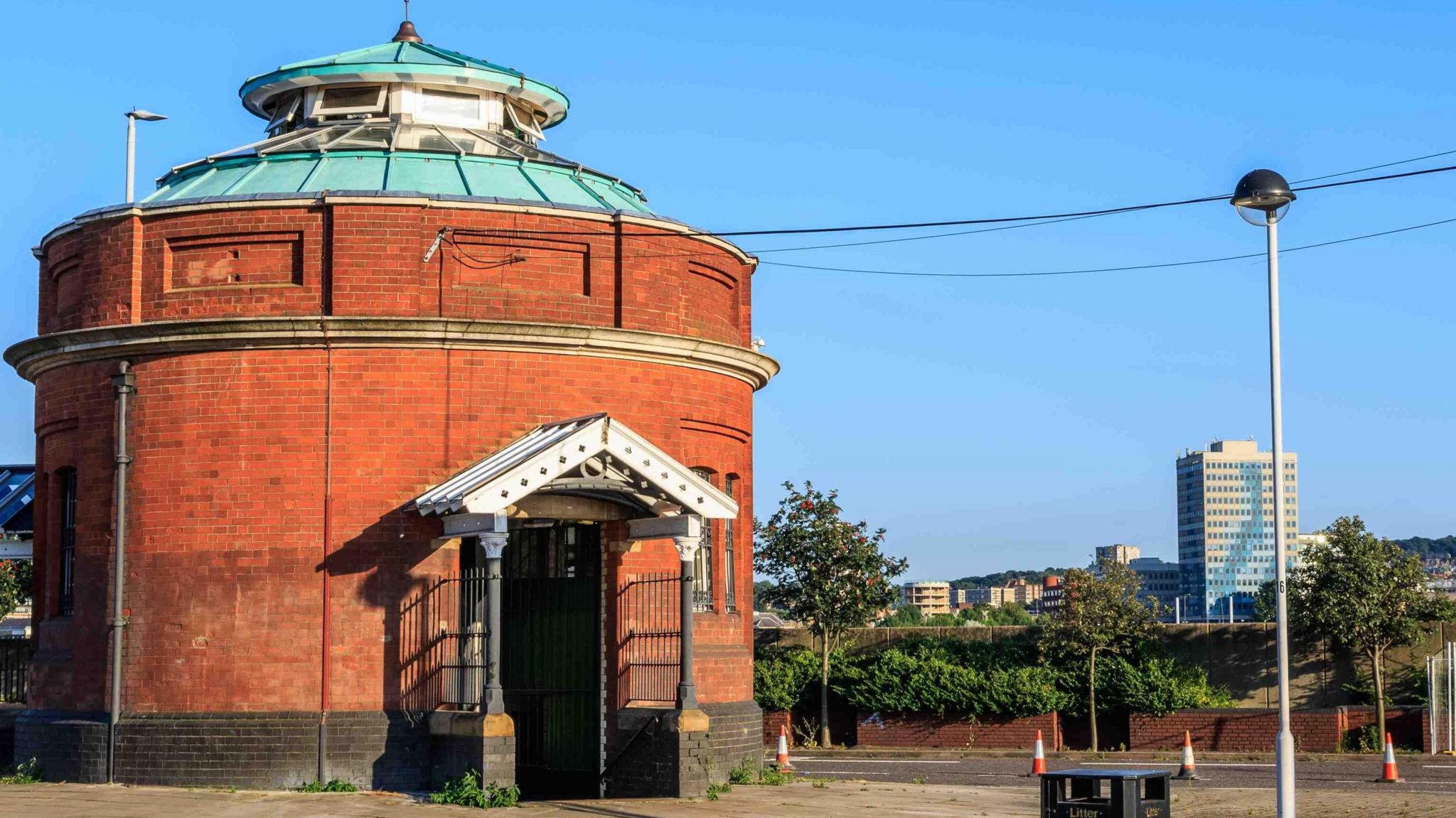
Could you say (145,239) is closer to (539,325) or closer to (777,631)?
(539,325)

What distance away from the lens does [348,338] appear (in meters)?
22.7

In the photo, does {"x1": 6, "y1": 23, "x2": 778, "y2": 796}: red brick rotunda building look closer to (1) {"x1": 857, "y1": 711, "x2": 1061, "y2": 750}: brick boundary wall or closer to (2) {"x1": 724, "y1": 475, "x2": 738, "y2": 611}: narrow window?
(2) {"x1": 724, "y1": 475, "x2": 738, "y2": 611}: narrow window

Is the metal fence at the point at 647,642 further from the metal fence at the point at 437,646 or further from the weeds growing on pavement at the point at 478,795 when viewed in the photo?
the weeds growing on pavement at the point at 478,795

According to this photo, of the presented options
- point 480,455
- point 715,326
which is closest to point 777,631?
point 715,326

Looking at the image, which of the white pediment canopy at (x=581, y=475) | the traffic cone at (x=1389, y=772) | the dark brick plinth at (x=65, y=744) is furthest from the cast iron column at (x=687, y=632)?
the traffic cone at (x=1389, y=772)

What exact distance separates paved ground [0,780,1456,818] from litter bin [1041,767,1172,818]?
3621mm

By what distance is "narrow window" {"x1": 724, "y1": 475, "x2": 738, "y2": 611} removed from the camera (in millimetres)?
25766

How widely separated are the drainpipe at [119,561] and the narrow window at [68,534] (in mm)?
2041

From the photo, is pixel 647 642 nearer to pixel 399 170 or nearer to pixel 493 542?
pixel 493 542

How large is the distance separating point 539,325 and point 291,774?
6297mm

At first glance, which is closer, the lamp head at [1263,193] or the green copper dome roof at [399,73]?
the lamp head at [1263,193]

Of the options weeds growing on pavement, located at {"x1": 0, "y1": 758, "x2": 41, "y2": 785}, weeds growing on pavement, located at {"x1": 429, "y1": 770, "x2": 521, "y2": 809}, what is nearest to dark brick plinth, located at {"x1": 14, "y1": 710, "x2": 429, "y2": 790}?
weeds growing on pavement, located at {"x1": 429, "y1": 770, "x2": 521, "y2": 809}

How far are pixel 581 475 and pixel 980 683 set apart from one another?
1741 cm

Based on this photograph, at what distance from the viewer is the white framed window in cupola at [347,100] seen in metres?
26.9
